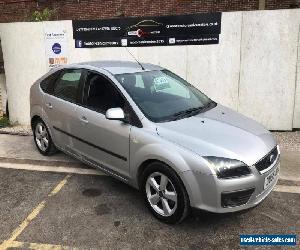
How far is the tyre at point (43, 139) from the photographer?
597cm

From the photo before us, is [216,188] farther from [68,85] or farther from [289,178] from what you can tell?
[68,85]

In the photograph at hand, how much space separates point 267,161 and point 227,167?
0.59m

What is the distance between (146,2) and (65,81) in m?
12.5

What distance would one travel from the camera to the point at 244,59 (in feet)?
23.7

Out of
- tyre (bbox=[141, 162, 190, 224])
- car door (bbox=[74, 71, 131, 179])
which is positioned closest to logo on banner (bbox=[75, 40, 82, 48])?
car door (bbox=[74, 71, 131, 179])

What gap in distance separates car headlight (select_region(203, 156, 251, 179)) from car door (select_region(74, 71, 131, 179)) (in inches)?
44.7

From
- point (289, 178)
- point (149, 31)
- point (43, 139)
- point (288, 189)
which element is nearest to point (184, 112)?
point (288, 189)

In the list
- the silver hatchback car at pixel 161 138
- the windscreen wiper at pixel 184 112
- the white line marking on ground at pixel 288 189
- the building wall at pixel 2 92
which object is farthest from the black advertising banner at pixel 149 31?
the white line marking on ground at pixel 288 189

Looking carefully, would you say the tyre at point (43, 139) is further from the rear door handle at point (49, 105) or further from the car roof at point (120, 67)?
the car roof at point (120, 67)

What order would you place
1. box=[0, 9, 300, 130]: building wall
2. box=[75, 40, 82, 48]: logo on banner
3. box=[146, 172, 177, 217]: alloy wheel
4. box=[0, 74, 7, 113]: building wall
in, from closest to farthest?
box=[146, 172, 177, 217]: alloy wheel → box=[0, 9, 300, 130]: building wall → box=[75, 40, 82, 48]: logo on banner → box=[0, 74, 7, 113]: building wall

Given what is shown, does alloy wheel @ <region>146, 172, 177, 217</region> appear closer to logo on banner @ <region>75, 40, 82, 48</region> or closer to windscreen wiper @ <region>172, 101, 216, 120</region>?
windscreen wiper @ <region>172, 101, 216, 120</region>

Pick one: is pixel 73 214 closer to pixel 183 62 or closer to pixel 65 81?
pixel 65 81

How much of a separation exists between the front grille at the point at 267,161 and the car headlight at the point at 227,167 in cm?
18

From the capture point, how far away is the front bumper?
3506mm
